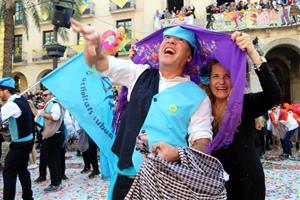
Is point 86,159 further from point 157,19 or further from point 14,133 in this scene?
point 157,19

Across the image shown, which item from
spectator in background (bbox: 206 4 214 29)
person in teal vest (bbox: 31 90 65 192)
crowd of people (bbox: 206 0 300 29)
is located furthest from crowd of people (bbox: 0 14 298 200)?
spectator in background (bbox: 206 4 214 29)

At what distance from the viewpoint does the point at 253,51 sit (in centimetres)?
225

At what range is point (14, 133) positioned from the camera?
199 inches

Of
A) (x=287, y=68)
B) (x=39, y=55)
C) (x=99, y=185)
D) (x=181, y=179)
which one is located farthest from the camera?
(x=39, y=55)

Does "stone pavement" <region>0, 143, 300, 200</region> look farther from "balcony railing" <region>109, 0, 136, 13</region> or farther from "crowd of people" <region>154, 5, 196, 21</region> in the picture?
"balcony railing" <region>109, 0, 136, 13</region>

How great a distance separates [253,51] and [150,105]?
2.43 ft

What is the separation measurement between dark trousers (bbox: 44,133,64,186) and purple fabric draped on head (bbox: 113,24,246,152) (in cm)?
424

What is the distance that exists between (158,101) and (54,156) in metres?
5.01

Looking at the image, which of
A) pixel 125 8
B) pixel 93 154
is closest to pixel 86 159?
pixel 93 154

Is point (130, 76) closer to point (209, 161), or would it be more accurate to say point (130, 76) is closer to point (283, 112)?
point (209, 161)

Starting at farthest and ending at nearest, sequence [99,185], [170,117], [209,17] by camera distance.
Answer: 1. [209,17]
2. [99,185]
3. [170,117]

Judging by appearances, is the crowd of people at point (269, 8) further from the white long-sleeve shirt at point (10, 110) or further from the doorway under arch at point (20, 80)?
the doorway under arch at point (20, 80)

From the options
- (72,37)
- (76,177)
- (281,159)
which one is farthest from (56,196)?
(72,37)

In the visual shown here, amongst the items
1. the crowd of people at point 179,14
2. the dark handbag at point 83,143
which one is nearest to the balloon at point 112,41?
the dark handbag at point 83,143
